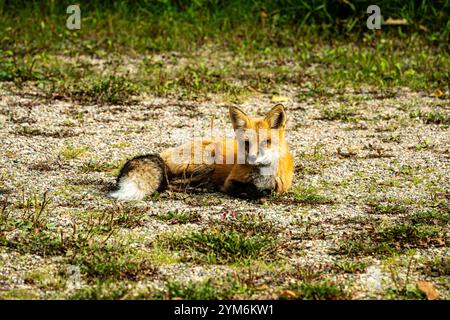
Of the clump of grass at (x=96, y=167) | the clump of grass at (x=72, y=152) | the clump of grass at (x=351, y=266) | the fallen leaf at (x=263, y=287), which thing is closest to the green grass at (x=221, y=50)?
the clump of grass at (x=72, y=152)

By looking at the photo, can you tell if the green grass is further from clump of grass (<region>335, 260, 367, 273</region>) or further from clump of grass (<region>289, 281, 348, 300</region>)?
clump of grass (<region>289, 281, 348, 300</region>)

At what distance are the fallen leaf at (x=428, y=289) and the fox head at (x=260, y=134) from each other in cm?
168

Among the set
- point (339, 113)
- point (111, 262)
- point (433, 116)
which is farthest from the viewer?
point (339, 113)

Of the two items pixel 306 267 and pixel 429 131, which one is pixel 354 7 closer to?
pixel 429 131

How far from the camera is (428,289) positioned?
434 cm

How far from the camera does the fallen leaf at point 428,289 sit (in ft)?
14.1

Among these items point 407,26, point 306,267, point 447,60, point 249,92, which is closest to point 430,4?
point 407,26

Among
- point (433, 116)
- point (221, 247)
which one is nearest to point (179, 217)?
point (221, 247)

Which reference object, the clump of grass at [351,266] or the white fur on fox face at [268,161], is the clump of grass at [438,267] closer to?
the clump of grass at [351,266]

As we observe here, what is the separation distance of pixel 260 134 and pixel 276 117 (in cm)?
18

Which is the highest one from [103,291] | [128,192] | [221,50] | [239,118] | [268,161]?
[239,118]

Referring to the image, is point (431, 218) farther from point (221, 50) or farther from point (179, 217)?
point (221, 50)

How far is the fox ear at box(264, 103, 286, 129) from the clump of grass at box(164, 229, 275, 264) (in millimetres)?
1042

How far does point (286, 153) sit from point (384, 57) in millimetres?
5153
